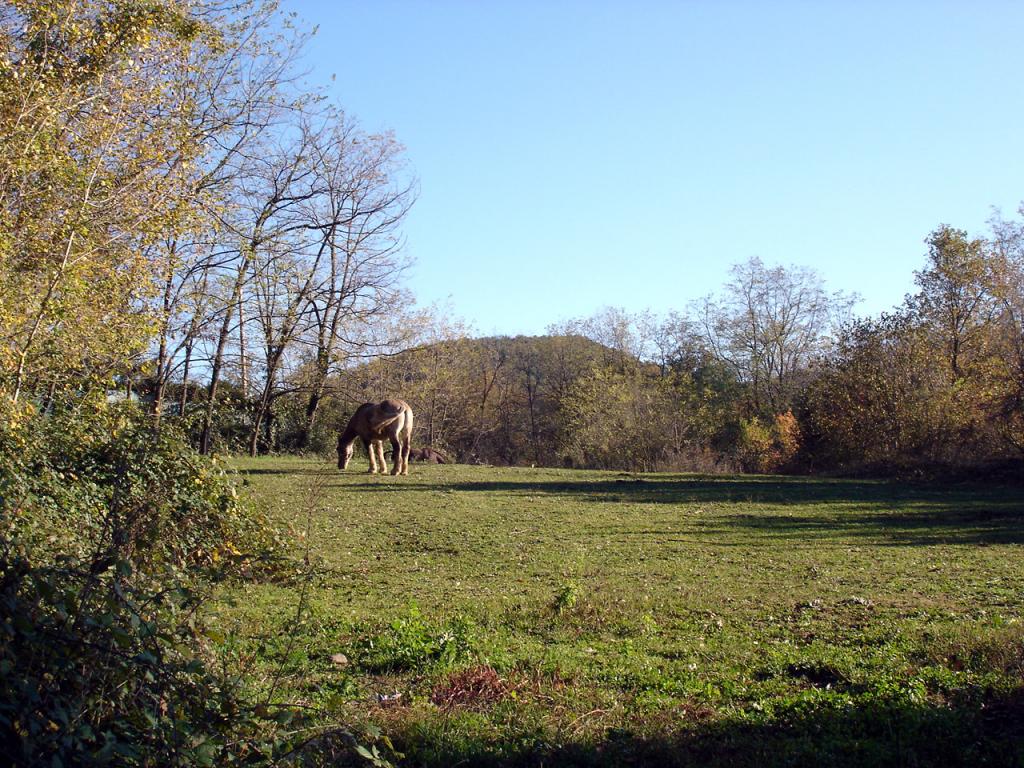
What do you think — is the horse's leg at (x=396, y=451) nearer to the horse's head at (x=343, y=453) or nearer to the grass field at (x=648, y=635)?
the horse's head at (x=343, y=453)

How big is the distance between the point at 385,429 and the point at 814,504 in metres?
12.8

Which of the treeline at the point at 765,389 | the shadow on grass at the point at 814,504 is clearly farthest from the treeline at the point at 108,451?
the treeline at the point at 765,389

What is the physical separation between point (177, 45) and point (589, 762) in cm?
1384

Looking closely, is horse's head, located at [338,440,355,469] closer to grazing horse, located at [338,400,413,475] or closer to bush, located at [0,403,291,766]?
grazing horse, located at [338,400,413,475]

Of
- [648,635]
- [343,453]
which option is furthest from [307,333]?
[648,635]

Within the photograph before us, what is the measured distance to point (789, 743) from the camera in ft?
18.7

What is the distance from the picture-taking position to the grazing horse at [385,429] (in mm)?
26844

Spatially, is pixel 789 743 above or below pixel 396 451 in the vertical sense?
below

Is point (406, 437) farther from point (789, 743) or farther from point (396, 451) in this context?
point (789, 743)

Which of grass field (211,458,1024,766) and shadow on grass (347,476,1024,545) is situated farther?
shadow on grass (347,476,1024,545)

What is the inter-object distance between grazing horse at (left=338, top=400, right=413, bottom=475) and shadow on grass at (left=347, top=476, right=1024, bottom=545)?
2041 millimetres

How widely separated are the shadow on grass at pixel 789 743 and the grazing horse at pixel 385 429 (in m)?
21.1

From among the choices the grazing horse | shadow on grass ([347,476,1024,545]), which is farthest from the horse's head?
shadow on grass ([347,476,1024,545])

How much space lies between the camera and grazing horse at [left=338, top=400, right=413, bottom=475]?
88.1 ft
